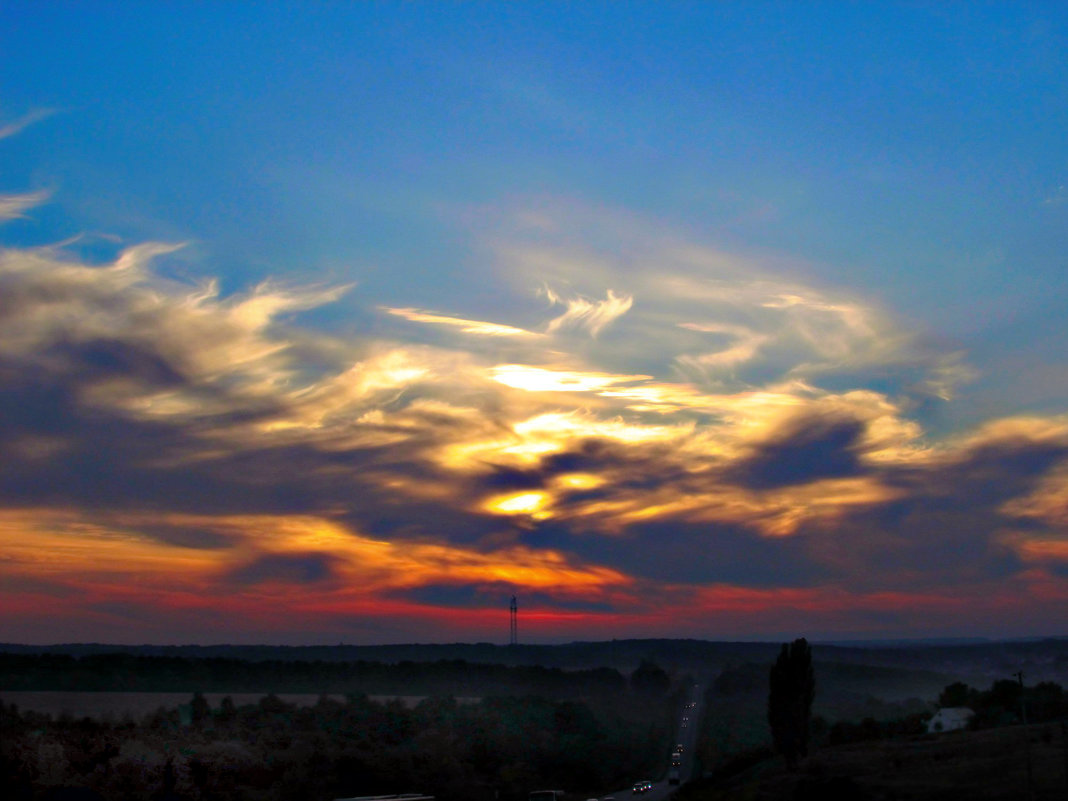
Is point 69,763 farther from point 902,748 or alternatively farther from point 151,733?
point 902,748

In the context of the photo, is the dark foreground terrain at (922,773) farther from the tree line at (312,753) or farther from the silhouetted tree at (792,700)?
the tree line at (312,753)

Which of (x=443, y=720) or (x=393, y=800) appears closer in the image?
(x=393, y=800)

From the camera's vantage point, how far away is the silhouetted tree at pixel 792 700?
105 metres

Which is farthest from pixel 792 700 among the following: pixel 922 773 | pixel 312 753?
pixel 312 753

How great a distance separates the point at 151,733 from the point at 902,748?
7512cm

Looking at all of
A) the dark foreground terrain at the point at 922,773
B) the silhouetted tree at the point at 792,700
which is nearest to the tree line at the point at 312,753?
the dark foreground terrain at the point at 922,773

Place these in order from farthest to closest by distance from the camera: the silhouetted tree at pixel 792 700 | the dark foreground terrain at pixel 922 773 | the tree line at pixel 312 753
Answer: the silhouetted tree at pixel 792 700
the tree line at pixel 312 753
the dark foreground terrain at pixel 922 773

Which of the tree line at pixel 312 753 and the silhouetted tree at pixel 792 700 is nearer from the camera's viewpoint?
the tree line at pixel 312 753

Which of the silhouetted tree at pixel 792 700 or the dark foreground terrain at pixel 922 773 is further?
the silhouetted tree at pixel 792 700

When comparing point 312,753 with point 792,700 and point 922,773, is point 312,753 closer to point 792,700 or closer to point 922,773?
point 792,700

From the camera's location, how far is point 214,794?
8388cm

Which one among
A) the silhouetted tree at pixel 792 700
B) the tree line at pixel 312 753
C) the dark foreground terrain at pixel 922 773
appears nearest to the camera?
the dark foreground terrain at pixel 922 773

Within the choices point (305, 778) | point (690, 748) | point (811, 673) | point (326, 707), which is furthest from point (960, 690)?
point (305, 778)

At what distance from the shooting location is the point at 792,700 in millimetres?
106688
